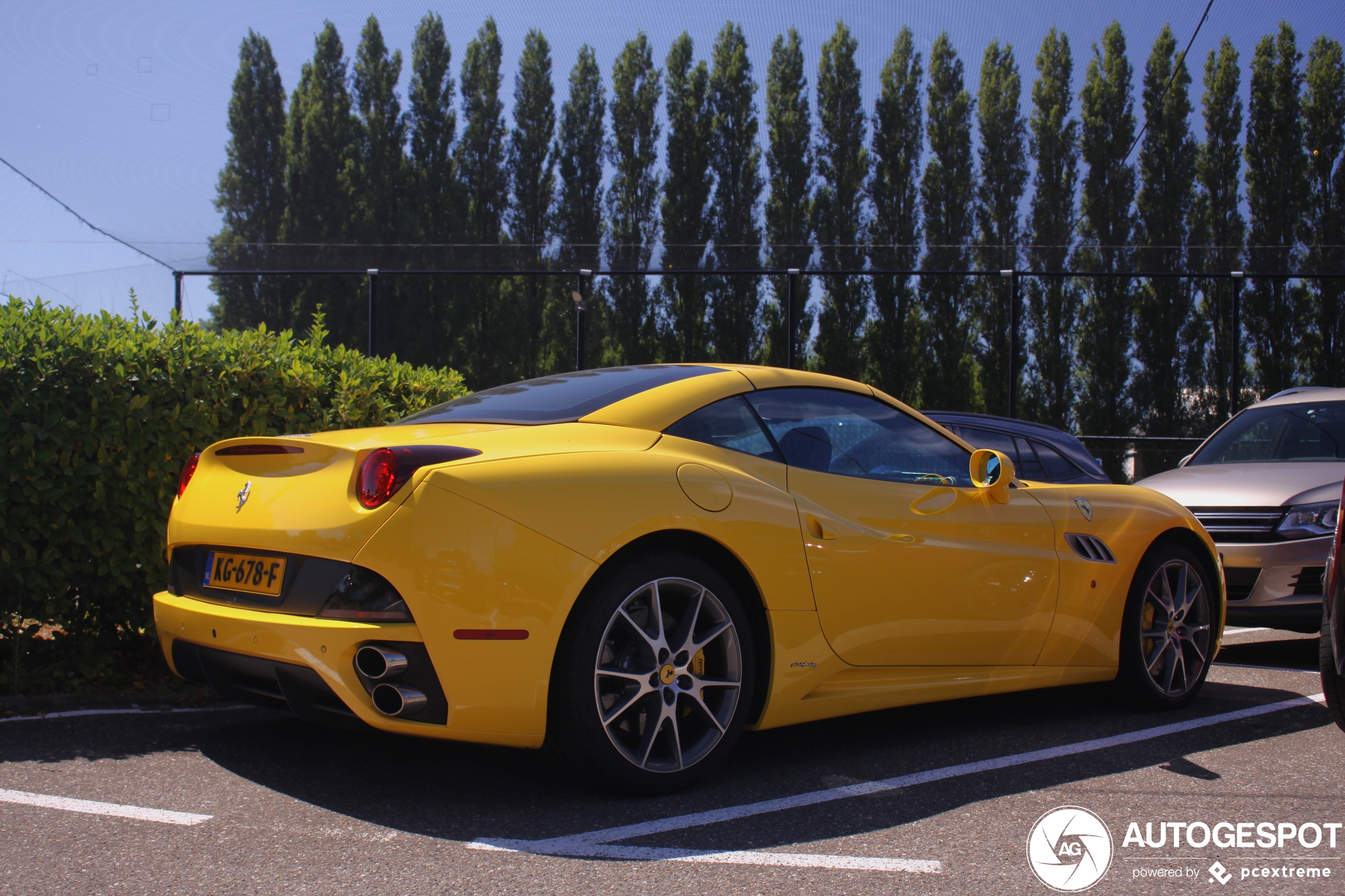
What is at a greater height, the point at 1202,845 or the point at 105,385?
the point at 105,385

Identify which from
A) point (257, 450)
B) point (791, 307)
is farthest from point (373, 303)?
point (257, 450)

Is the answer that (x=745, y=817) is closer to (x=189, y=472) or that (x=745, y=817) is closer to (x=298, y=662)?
(x=298, y=662)

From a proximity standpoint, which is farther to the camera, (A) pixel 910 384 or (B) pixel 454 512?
(A) pixel 910 384

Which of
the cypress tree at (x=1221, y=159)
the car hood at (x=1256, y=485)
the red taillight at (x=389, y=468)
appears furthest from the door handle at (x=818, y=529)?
the cypress tree at (x=1221, y=159)

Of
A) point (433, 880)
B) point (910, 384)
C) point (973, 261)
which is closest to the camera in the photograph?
point (433, 880)

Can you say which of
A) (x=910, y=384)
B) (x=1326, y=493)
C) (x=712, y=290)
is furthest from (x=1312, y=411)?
(x=910, y=384)

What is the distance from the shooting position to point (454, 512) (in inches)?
121

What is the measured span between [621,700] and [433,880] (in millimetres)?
813

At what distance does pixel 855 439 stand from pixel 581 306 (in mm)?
12494

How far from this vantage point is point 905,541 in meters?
3.96

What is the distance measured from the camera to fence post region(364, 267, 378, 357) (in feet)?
52.0

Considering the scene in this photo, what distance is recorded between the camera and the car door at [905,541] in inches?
149

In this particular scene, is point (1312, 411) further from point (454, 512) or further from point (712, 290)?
point (712, 290)

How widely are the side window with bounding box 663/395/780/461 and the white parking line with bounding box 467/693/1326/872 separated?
1.11 meters
